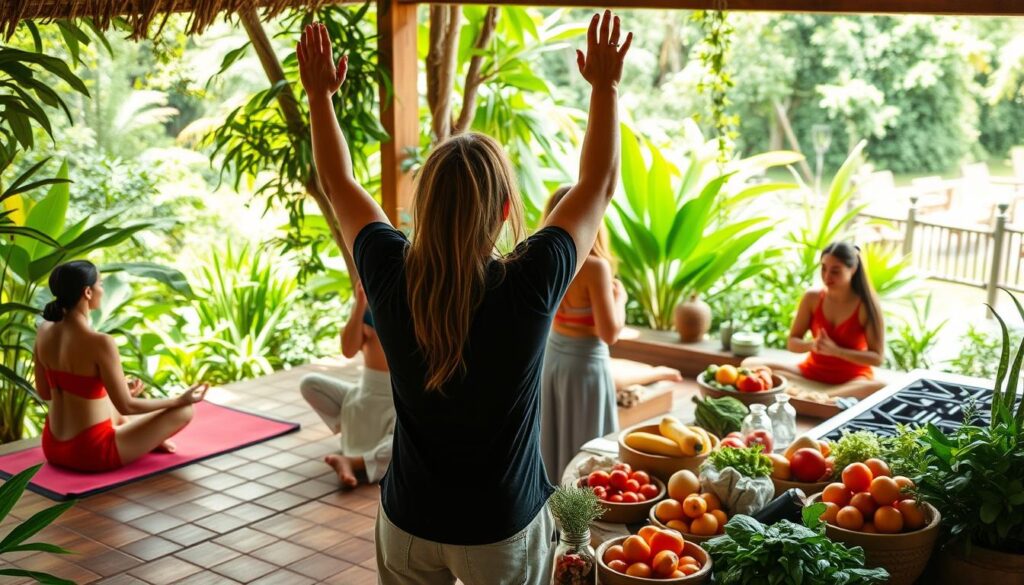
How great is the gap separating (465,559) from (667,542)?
0.77m

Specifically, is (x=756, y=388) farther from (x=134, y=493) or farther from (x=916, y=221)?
(x=916, y=221)

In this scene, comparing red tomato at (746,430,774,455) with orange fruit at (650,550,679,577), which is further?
red tomato at (746,430,774,455)

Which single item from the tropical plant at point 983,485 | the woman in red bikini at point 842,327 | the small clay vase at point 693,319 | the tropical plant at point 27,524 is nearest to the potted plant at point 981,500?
the tropical plant at point 983,485

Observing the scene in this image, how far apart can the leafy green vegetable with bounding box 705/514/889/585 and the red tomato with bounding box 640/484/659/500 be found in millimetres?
534

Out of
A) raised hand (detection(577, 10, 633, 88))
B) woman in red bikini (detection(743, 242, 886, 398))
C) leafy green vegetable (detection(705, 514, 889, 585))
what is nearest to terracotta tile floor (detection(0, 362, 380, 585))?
leafy green vegetable (detection(705, 514, 889, 585))

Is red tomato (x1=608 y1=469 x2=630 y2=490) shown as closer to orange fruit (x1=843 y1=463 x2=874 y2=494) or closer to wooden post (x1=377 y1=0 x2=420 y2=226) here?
orange fruit (x1=843 y1=463 x2=874 y2=494)

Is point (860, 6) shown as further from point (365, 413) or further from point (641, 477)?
point (365, 413)

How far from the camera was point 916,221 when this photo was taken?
27.6ft

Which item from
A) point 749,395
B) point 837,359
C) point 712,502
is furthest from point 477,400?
point 837,359

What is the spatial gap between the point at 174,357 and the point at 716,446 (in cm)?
405

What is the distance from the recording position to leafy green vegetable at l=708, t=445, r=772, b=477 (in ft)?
9.59

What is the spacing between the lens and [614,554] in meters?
2.58

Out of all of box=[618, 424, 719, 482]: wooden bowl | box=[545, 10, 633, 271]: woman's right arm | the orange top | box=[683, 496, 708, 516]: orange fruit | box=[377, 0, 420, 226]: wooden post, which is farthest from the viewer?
box=[377, 0, 420, 226]: wooden post

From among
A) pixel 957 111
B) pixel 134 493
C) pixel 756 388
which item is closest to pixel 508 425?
pixel 756 388
